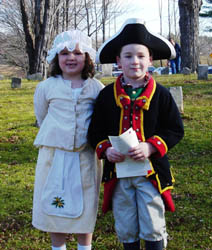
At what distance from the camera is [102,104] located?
259 cm

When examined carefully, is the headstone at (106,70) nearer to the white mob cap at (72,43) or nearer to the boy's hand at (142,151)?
the white mob cap at (72,43)

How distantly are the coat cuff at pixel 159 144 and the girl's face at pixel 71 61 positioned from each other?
75 centimetres

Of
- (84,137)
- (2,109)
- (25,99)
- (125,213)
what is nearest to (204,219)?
(125,213)

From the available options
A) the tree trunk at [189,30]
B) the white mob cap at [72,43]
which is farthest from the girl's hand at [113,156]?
the tree trunk at [189,30]

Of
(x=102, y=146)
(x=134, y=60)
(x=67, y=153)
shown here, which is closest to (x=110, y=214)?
(x=67, y=153)

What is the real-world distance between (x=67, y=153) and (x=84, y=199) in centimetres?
34

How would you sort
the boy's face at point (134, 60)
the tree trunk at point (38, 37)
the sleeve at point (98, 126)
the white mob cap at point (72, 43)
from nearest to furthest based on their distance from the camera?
the boy's face at point (134, 60), the sleeve at point (98, 126), the white mob cap at point (72, 43), the tree trunk at point (38, 37)

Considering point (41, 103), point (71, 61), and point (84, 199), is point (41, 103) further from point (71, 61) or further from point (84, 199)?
point (84, 199)

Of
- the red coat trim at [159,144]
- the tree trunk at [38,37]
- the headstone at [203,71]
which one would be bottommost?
the red coat trim at [159,144]

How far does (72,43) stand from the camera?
2.70 m

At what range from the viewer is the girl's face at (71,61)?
2707 mm

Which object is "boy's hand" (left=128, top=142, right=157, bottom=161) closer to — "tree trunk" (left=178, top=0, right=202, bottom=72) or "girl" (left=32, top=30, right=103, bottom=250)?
"girl" (left=32, top=30, right=103, bottom=250)

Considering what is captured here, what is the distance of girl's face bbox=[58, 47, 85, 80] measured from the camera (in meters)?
2.71

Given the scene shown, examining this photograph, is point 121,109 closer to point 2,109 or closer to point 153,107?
point 153,107
